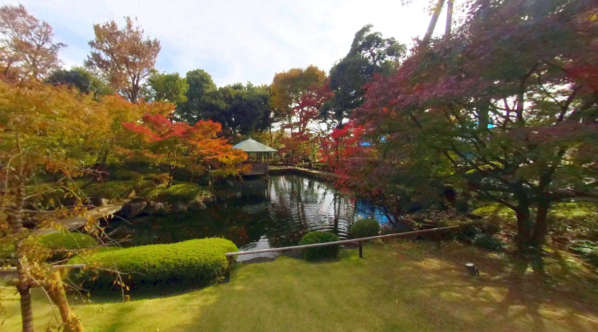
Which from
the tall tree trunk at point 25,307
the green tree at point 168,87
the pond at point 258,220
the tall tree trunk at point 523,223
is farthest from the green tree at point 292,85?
the tall tree trunk at point 25,307

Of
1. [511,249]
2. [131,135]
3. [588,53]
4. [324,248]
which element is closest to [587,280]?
[511,249]

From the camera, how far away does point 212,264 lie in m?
3.22

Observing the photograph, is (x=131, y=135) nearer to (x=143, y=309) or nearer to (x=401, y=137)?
(x=143, y=309)

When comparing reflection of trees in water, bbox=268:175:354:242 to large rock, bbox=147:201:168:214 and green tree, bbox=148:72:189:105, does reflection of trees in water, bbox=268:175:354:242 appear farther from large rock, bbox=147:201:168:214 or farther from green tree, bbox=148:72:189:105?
green tree, bbox=148:72:189:105

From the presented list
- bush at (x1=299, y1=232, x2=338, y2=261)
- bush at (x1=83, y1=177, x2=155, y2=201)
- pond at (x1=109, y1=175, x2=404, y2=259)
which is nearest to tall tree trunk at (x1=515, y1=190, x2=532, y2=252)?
pond at (x1=109, y1=175, x2=404, y2=259)

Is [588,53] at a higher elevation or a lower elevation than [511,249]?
higher

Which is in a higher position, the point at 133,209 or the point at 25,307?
the point at 25,307

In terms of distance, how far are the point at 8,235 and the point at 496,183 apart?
5.63 m

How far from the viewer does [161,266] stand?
309 cm

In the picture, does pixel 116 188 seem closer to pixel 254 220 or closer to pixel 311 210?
pixel 254 220

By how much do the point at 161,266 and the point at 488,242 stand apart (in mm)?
5579

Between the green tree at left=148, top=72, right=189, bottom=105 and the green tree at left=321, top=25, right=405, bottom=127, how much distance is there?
42.8ft

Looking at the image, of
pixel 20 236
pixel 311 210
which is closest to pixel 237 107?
pixel 311 210

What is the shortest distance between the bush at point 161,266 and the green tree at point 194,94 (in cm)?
1806
